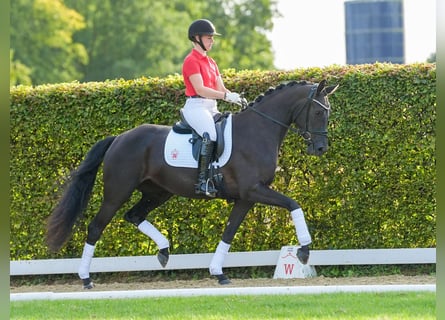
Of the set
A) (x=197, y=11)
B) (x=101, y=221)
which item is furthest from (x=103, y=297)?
(x=197, y=11)

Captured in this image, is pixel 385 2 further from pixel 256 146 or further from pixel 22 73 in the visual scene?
pixel 256 146

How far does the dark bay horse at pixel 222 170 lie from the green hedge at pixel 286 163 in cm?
75

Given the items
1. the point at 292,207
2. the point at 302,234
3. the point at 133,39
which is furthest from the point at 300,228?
the point at 133,39

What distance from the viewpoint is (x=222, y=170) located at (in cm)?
861

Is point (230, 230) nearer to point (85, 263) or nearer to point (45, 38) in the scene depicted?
point (85, 263)

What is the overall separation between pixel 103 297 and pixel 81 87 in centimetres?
327

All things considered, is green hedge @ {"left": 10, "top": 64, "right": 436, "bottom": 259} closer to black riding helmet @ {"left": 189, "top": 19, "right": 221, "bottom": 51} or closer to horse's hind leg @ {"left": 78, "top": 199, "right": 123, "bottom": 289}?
horse's hind leg @ {"left": 78, "top": 199, "right": 123, "bottom": 289}

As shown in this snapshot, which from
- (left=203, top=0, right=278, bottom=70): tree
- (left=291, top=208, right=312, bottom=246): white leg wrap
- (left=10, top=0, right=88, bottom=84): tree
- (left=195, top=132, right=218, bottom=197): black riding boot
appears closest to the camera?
(left=291, top=208, right=312, bottom=246): white leg wrap

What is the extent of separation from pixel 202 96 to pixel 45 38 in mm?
31838

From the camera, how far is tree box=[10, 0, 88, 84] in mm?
38875

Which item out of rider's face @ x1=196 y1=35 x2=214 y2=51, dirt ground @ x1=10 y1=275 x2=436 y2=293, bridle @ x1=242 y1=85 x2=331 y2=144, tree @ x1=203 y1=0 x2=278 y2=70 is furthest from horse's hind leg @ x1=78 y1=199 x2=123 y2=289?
tree @ x1=203 y1=0 x2=278 y2=70

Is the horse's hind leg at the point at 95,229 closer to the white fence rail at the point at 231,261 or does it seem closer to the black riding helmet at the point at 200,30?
the white fence rail at the point at 231,261

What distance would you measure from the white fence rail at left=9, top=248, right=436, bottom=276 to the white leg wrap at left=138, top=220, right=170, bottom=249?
0.81 m

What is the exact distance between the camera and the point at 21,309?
732 centimetres
